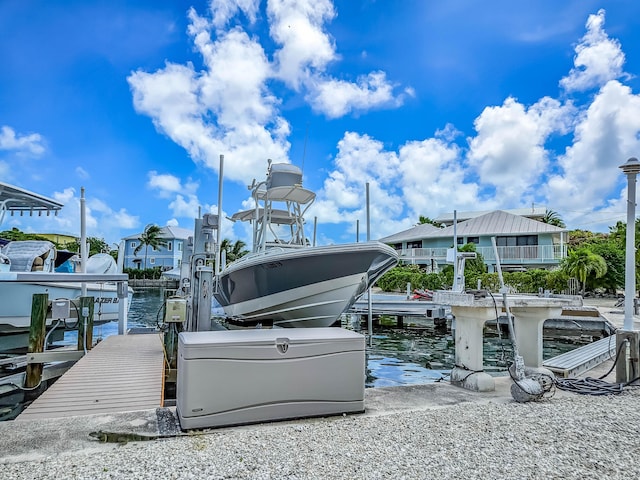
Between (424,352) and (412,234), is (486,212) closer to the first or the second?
(412,234)

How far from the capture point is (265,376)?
11.6ft

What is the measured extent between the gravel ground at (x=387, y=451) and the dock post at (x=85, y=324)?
6.19 meters

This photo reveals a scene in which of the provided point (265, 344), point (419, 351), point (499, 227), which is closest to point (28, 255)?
point (265, 344)

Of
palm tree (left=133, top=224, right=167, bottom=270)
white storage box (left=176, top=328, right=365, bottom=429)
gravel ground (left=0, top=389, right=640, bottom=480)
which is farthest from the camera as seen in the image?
palm tree (left=133, top=224, right=167, bottom=270)

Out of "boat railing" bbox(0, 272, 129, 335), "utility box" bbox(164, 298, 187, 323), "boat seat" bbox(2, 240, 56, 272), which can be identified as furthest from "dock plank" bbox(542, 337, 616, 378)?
"boat seat" bbox(2, 240, 56, 272)

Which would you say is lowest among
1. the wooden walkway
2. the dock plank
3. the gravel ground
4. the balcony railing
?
the wooden walkway

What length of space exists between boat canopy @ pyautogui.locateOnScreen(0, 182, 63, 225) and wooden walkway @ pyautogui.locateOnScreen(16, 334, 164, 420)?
5301mm

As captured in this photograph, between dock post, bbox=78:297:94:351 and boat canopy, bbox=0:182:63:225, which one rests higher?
boat canopy, bbox=0:182:63:225

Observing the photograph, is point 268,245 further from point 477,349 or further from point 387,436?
point 387,436

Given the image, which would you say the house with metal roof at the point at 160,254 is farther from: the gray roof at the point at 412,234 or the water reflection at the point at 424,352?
the water reflection at the point at 424,352

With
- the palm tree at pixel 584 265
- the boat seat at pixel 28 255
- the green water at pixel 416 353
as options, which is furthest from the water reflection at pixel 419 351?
the palm tree at pixel 584 265

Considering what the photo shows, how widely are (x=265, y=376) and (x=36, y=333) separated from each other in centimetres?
573

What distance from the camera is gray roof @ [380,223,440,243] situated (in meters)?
36.3

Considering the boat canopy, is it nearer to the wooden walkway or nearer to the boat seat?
the boat seat
